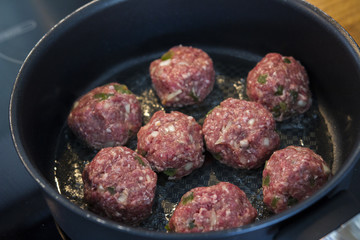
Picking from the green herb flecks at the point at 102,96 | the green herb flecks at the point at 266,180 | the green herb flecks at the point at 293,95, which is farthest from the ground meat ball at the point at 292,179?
the green herb flecks at the point at 102,96

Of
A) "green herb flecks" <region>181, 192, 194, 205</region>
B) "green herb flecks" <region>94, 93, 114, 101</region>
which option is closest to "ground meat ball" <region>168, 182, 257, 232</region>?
"green herb flecks" <region>181, 192, 194, 205</region>

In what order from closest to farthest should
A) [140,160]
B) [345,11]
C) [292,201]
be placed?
[292,201]
[140,160]
[345,11]

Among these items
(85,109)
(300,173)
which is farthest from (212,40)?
(300,173)

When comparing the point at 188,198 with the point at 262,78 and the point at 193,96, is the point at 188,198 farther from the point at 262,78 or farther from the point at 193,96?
the point at 262,78

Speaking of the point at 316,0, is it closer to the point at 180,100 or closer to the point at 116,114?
the point at 180,100

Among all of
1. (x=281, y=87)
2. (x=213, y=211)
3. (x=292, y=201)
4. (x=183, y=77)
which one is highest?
(x=183, y=77)

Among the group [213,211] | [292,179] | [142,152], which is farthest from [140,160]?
[292,179]
